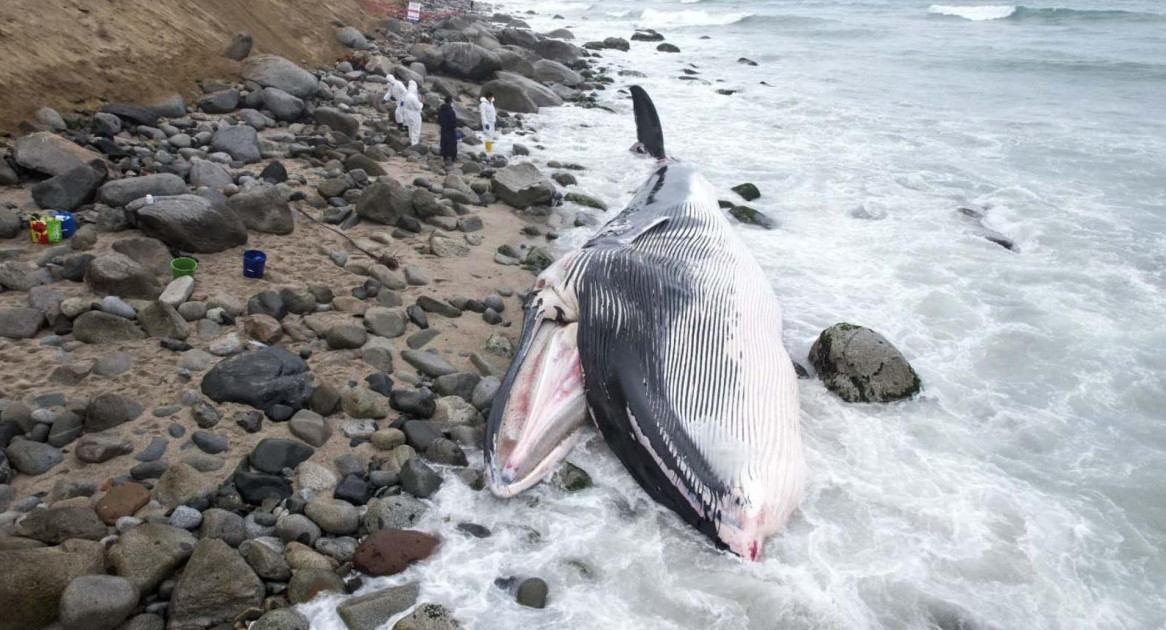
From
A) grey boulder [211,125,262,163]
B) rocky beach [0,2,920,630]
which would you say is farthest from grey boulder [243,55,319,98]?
grey boulder [211,125,262,163]

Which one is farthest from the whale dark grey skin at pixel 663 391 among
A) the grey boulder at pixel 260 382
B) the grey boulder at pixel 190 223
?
the grey boulder at pixel 190 223

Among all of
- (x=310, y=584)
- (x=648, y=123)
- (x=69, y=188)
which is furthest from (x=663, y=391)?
(x=648, y=123)

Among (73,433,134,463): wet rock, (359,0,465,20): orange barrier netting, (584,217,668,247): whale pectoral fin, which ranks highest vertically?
(359,0,465,20): orange barrier netting

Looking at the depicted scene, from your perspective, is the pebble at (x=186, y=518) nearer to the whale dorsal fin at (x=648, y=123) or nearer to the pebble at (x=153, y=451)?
the pebble at (x=153, y=451)

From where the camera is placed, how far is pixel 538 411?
5.23m

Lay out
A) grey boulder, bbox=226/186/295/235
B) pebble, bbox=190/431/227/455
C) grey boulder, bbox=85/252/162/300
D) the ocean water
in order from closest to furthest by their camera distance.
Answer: the ocean water → pebble, bbox=190/431/227/455 → grey boulder, bbox=85/252/162/300 → grey boulder, bbox=226/186/295/235

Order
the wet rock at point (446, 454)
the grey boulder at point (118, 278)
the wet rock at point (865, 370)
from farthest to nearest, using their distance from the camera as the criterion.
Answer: the wet rock at point (865, 370), the grey boulder at point (118, 278), the wet rock at point (446, 454)

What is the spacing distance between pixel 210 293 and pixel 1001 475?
24.2 feet

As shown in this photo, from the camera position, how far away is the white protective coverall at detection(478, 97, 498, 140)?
14.0m

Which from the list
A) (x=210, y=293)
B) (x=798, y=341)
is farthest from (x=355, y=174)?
(x=798, y=341)

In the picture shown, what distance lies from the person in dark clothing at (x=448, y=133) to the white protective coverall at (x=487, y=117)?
2.01 metres

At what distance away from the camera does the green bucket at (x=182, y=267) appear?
271 inches

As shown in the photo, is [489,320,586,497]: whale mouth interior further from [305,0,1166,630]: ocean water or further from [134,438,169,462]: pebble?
[134,438,169,462]: pebble

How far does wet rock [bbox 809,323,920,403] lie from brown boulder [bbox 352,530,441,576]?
409 centimetres
